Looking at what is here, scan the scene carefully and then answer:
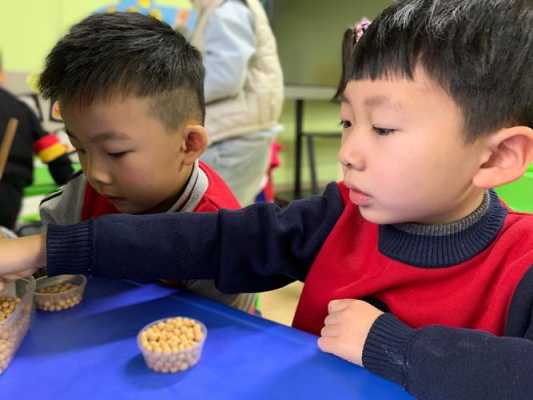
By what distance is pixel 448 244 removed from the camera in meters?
0.61

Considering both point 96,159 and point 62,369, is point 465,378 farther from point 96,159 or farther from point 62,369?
point 96,159

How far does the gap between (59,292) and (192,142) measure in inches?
13.8

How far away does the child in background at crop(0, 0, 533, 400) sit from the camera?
510 mm

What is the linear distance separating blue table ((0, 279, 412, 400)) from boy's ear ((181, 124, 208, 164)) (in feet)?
1.04

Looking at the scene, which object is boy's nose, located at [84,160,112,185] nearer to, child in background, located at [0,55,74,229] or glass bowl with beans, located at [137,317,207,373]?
glass bowl with beans, located at [137,317,207,373]

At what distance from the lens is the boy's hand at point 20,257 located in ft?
2.07

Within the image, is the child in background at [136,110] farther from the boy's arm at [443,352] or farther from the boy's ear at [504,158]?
the boy's ear at [504,158]

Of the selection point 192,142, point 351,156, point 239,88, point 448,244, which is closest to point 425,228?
point 448,244

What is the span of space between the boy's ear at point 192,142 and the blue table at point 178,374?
Answer: 0.32m

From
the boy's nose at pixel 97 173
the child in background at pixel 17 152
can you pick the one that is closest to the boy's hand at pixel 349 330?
the boy's nose at pixel 97 173

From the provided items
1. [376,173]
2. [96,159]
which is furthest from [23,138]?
[376,173]

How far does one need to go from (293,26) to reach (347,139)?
3.11 meters

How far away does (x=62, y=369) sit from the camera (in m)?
0.53

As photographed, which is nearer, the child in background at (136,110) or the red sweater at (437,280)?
the red sweater at (437,280)
